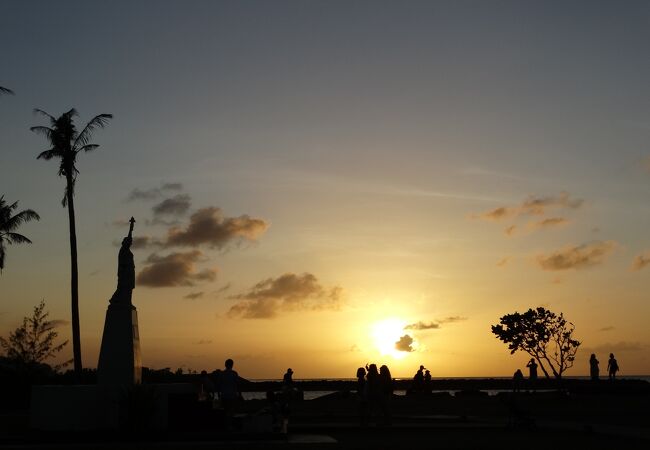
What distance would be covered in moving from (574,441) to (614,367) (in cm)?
2637

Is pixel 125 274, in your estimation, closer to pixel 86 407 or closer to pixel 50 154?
pixel 86 407

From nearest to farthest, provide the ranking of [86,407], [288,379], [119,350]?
1. [86,407]
2. [119,350]
3. [288,379]

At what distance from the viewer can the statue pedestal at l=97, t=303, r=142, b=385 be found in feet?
74.7

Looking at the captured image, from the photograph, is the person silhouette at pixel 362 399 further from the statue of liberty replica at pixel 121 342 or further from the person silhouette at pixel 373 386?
the statue of liberty replica at pixel 121 342

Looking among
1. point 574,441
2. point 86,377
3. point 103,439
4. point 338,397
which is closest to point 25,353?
point 86,377

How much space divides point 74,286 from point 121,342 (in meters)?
17.5

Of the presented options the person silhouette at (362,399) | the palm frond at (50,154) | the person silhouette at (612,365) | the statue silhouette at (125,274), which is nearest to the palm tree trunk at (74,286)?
the palm frond at (50,154)

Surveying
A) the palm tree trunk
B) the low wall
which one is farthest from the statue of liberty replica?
the palm tree trunk

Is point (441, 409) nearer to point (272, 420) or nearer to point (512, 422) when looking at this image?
point (512, 422)

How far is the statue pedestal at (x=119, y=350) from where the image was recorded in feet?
74.7

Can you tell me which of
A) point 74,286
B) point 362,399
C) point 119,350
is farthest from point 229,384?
point 74,286

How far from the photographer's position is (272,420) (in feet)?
70.4

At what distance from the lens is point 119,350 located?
A: 22.9 meters

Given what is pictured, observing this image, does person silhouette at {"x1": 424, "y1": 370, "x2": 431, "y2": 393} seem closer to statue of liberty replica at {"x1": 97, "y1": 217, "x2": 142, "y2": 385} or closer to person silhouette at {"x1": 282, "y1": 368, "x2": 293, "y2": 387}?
person silhouette at {"x1": 282, "y1": 368, "x2": 293, "y2": 387}
